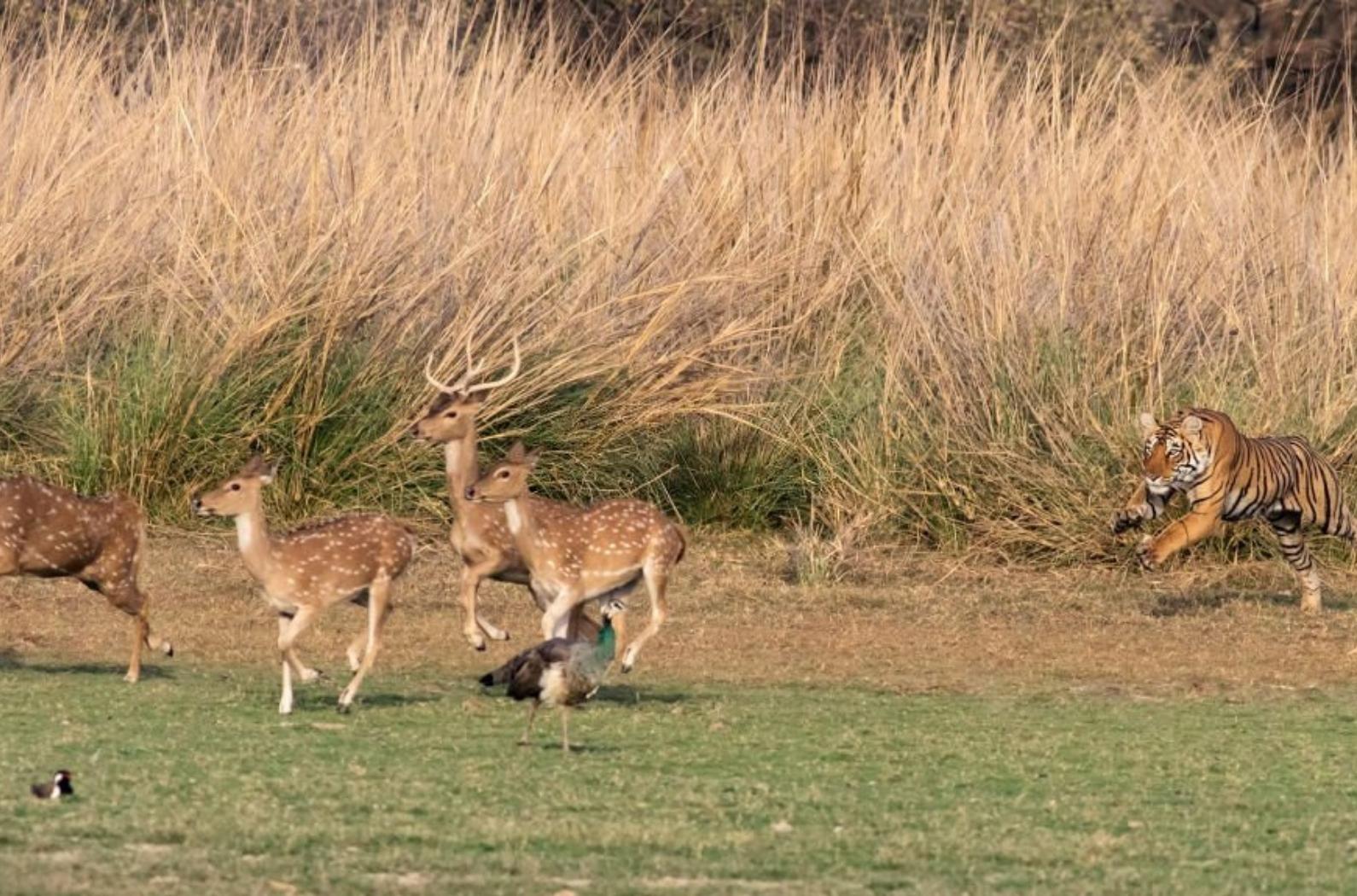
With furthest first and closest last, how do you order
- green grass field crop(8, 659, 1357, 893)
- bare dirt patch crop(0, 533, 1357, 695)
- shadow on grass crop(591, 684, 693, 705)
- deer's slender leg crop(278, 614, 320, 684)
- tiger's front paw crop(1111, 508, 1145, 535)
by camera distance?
tiger's front paw crop(1111, 508, 1145, 535) < bare dirt patch crop(0, 533, 1357, 695) < shadow on grass crop(591, 684, 693, 705) < deer's slender leg crop(278, 614, 320, 684) < green grass field crop(8, 659, 1357, 893)

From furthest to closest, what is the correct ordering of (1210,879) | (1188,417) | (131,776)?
(1188,417), (131,776), (1210,879)

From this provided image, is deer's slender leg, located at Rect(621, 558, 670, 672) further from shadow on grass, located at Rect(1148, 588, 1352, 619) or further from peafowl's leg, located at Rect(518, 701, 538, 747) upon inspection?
shadow on grass, located at Rect(1148, 588, 1352, 619)

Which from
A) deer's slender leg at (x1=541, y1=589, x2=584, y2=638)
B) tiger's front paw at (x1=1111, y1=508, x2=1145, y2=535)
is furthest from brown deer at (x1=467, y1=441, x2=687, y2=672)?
tiger's front paw at (x1=1111, y1=508, x2=1145, y2=535)

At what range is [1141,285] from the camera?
48.5 ft

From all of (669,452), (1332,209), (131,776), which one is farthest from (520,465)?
A: (1332,209)

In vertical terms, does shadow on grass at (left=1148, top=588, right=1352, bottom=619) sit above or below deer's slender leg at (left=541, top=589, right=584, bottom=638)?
below

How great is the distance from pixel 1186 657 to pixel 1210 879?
200 inches

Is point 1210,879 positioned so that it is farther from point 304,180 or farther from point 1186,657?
point 304,180

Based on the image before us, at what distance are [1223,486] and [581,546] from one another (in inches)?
157

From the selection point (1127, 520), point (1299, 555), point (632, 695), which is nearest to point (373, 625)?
point (632, 695)

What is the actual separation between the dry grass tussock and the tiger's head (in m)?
1.24

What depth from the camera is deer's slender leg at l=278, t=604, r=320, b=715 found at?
30.6ft

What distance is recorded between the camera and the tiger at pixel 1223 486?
42.1 feet

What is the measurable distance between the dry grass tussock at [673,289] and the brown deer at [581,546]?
3.47 m
